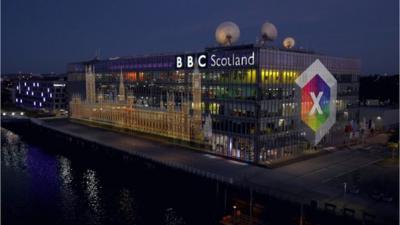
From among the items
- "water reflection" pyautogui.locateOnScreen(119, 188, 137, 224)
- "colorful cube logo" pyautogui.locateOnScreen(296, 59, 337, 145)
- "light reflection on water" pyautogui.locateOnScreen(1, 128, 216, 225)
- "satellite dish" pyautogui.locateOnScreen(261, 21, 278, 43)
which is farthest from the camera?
"satellite dish" pyautogui.locateOnScreen(261, 21, 278, 43)

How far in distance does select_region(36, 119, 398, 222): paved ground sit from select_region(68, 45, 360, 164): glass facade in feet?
14.7

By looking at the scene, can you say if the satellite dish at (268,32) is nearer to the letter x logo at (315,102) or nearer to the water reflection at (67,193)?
the letter x logo at (315,102)

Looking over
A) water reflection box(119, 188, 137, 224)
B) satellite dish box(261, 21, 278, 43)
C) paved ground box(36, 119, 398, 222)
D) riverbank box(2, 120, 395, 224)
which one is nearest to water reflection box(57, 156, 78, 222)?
water reflection box(119, 188, 137, 224)

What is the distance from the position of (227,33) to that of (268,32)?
786cm

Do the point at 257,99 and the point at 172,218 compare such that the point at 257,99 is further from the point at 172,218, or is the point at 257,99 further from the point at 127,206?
the point at 127,206


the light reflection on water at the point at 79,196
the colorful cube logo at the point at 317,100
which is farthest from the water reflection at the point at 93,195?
the colorful cube logo at the point at 317,100

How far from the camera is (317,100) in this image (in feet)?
232

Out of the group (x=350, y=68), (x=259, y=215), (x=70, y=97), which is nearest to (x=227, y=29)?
(x=350, y=68)

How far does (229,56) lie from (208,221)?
31.4 metres

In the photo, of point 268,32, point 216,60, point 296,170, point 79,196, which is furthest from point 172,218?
point 268,32

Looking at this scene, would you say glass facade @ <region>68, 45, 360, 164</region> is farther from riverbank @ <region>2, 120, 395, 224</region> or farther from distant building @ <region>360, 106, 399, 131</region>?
distant building @ <region>360, 106, 399, 131</region>

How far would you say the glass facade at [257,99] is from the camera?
61438 mm

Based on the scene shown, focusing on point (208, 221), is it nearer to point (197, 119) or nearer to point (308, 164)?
point (308, 164)

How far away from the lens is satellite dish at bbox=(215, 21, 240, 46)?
71000mm
